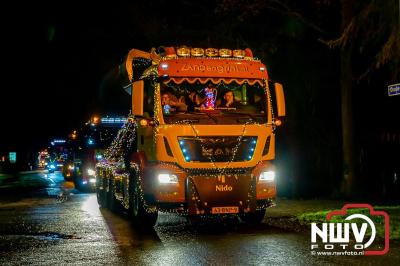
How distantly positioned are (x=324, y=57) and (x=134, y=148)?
437 inches

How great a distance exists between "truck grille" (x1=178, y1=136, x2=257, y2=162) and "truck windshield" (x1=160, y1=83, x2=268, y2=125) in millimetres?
350

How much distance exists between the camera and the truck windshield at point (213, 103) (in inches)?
500

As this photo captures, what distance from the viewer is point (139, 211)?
1363cm

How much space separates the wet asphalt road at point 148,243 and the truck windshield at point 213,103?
2265mm

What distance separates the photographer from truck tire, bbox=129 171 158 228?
13338 millimetres

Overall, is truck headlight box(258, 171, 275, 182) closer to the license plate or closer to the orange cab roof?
the license plate

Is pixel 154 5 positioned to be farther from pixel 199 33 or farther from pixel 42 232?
pixel 42 232

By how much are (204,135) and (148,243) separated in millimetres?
2510

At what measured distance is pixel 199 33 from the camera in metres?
22.3

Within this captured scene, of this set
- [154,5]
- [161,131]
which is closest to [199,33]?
[154,5]

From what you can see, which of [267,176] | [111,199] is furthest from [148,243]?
[111,199]

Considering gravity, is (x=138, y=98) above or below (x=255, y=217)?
above

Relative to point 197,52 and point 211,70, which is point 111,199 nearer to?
point 197,52

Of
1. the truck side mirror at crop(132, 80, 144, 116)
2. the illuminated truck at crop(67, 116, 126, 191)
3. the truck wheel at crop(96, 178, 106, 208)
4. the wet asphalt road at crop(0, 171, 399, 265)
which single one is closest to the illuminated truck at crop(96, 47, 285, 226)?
the truck side mirror at crop(132, 80, 144, 116)
